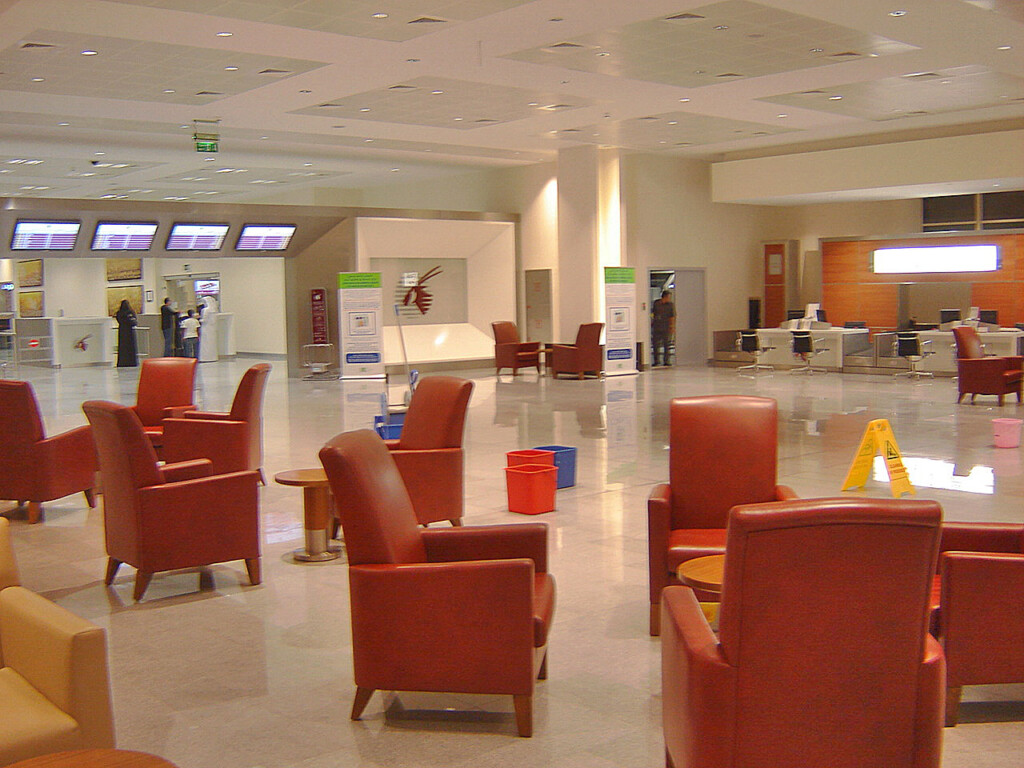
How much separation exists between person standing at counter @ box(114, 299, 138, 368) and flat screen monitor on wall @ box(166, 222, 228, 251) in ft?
18.1

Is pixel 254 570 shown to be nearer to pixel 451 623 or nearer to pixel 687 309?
pixel 451 623

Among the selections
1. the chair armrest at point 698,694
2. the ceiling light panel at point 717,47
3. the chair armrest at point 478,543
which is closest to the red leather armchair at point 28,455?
the chair armrest at point 478,543

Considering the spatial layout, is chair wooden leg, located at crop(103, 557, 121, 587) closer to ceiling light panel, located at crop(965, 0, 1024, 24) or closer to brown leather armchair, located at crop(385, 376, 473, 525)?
brown leather armchair, located at crop(385, 376, 473, 525)

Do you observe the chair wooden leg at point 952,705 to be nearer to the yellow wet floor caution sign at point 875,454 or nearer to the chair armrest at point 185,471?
the chair armrest at point 185,471

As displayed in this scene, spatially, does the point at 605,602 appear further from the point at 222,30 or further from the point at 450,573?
the point at 222,30

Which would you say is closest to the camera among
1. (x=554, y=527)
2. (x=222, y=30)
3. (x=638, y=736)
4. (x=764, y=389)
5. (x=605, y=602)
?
(x=638, y=736)

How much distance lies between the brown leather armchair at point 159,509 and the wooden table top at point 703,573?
Result: 7.78 feet

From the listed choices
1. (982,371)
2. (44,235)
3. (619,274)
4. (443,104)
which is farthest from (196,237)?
(982,371)

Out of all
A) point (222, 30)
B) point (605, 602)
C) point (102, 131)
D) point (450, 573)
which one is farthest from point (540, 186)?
point (450, 573)

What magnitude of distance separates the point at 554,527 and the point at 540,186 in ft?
47.6

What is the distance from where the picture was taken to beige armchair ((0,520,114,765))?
2.58 meters

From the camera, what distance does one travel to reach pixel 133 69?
11.0 metres

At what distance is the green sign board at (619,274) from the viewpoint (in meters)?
17.6

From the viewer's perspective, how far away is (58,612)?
2816 millimetres
